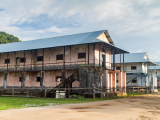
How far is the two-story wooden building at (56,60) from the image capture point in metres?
25.0

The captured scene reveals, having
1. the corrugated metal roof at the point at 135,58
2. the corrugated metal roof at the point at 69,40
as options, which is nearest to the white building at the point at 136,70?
the corrugated metal roof at the point at 135,58

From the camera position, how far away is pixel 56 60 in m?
27.3

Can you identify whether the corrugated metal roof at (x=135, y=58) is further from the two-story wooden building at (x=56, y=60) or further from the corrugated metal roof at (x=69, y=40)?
the corrugated metal roof at (x=69, y=40)

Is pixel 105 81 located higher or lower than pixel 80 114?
higher

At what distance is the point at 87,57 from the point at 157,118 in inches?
673

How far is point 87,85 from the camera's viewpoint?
71.5ft

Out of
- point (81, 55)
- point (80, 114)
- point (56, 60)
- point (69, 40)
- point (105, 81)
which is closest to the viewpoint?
point (80, 114)

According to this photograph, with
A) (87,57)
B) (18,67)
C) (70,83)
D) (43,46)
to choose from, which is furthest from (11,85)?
(87,57)

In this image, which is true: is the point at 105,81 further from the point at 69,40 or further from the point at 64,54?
the point at 69,40

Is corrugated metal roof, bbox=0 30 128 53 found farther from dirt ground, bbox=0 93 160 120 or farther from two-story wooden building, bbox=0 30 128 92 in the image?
dirt ground, bbox=0 93 160 120

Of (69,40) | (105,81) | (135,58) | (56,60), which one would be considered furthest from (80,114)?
(135,58)

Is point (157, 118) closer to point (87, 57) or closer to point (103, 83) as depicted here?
point (103, 83)

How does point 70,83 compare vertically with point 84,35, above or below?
below

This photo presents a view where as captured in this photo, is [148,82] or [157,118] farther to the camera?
[148,82]
